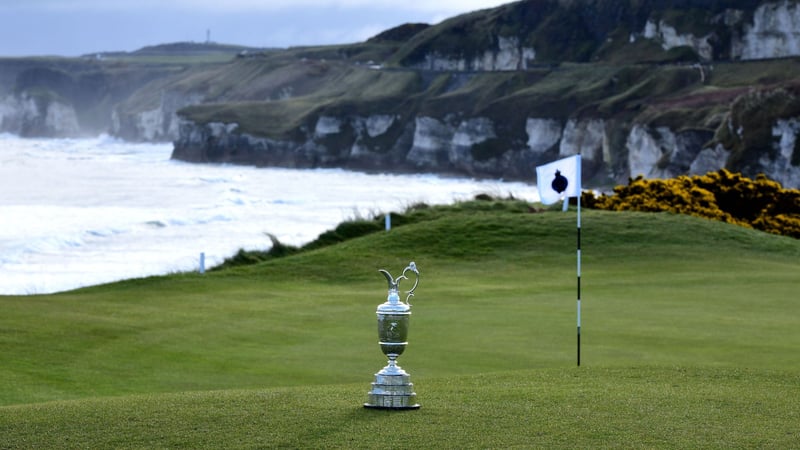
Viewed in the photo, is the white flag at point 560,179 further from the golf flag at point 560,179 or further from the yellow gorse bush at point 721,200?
the yellow gorse bush at point 721,200

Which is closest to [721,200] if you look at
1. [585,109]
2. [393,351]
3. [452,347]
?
[452,347]

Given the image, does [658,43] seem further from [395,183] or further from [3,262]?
[3,262]

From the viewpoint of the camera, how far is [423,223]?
4288 centimetres

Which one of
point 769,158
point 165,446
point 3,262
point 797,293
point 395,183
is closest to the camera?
point 165,446

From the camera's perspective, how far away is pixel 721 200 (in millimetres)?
48781

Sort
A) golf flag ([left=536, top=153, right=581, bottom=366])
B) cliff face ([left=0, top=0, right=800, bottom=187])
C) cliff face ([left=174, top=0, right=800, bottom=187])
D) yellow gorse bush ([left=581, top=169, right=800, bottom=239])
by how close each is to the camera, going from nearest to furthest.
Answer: golf flag ([left=536, top=153, right=581, bottom=366])
yellow gorse bush ([left=581, top=169, right=800, bottom=239])
cliff face ([left=0, top=0, right=800, bottom=187])
cliff face ([left=174, top=0, right=800, bottom=187])

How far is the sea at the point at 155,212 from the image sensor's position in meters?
46.8

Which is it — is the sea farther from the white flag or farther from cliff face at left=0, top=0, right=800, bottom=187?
the white flag

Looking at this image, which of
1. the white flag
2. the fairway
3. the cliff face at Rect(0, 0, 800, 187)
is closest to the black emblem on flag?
the white flag

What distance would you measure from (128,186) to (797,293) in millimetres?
89018

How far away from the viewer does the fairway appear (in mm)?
12039

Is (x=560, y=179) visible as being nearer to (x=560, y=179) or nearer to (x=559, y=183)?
(x=560, y=179)

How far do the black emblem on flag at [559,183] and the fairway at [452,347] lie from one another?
7.53ft

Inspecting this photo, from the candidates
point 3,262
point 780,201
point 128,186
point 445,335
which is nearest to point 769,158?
point 780,201
